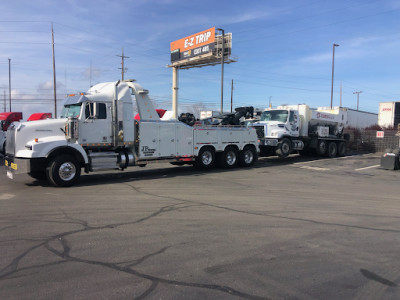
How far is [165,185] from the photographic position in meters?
10.2

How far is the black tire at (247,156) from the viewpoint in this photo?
1523cm

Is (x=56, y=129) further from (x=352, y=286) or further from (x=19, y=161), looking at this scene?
(x=352, y=286)

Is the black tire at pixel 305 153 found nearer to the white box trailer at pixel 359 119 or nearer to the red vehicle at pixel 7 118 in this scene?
the white box trailer at pixel 359 119

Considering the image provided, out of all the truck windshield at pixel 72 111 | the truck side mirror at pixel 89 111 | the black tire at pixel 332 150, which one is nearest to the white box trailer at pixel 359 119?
the black tire at pixel 332 150

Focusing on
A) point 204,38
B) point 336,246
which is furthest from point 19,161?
point 204,38

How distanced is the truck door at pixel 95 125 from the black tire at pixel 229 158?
17.7 ft

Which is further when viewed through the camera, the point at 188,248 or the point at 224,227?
the point at 224,227

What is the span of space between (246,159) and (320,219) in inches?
359

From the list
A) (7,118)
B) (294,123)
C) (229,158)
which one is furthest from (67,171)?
(7,118)

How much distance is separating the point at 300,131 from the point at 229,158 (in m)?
7.05

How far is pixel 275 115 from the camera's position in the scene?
61.0 feet

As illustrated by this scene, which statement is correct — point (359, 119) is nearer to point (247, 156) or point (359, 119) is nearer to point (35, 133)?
point (247, 156)

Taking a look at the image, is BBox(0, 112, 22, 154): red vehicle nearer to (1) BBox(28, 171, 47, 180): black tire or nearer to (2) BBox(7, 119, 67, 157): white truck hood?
(1) BBox(28, 171, 47, 180): black tire

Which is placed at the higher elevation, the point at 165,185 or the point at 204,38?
the point at 204,38
